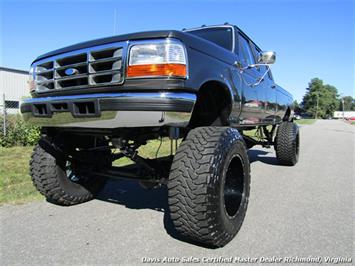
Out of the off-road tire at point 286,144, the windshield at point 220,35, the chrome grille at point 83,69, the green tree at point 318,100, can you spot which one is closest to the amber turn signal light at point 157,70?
the chrome grille at point 83,69

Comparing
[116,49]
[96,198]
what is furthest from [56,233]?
[116,49]

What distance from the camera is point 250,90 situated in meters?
4.41

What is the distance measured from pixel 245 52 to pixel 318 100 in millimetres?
114004

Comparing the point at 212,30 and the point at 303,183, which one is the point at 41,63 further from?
the point at 303,183

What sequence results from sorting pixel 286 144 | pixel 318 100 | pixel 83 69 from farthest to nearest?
pixel 318 100, pixel 286 144, pixel 83 69

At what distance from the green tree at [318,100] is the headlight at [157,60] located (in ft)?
374

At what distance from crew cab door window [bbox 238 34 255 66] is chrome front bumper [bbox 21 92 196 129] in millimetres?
1881

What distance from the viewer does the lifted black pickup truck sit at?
101 inches

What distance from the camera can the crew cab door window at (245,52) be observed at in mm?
4309

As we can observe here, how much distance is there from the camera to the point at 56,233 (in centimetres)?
311

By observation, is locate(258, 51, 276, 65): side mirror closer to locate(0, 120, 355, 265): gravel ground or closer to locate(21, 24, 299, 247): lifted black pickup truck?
locate(21, 24, 299, 247): lifted black pickup truck

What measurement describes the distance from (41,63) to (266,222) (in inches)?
110

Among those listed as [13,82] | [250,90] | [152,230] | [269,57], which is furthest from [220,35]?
[13,82]

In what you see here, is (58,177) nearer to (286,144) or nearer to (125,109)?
(125,109)
